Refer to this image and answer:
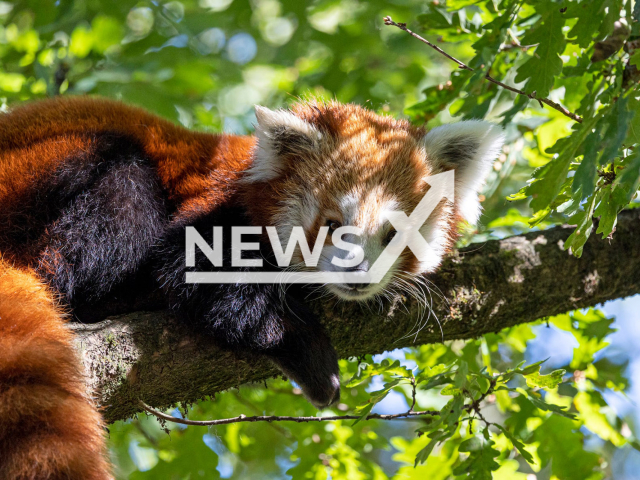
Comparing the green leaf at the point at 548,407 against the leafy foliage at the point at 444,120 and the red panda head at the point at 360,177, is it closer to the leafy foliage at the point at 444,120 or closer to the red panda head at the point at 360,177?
the leafy foliage at the point at 444,120

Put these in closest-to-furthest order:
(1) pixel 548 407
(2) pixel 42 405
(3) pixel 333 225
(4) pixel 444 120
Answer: (2) pixel 42 405, (1) pixel 548 407, (3) pixel 333 225, (4) pixel 444 120

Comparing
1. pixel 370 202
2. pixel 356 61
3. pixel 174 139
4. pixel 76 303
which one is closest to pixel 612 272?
pixel 370 202

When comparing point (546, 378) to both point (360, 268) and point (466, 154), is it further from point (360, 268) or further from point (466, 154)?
point (466, 154)

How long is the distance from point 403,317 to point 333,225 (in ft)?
2.44

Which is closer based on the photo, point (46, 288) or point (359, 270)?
point (46, 288)

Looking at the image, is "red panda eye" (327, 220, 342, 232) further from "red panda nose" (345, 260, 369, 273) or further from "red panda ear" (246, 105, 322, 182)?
"red panda ear" (246, 105, 322, 182)

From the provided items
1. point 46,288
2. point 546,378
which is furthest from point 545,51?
point 46,288

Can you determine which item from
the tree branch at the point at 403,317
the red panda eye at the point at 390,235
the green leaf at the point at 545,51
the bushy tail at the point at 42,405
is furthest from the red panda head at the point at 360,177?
the bushy tail at the point at 42,405

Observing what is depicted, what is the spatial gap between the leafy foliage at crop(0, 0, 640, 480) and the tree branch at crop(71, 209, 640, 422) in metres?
0.28

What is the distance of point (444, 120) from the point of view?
6.16 meters

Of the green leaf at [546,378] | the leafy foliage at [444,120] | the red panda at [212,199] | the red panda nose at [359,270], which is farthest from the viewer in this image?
the red panda nose at [359,270]

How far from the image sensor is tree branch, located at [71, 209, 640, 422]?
2990 mm

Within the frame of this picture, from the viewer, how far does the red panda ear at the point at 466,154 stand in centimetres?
385

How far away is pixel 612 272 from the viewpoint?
4172mm
